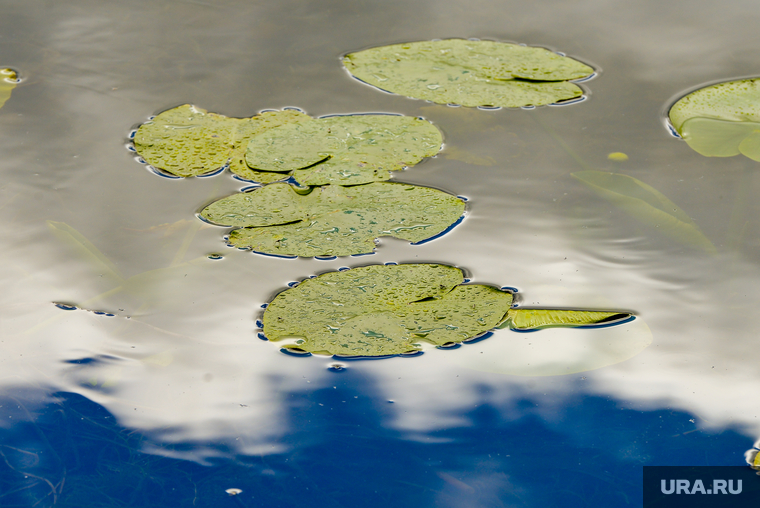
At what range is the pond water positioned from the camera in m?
1.34

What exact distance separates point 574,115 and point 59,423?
1.79m

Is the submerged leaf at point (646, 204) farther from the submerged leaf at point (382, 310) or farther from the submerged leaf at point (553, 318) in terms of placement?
the submerged leaf at point (382, 310)

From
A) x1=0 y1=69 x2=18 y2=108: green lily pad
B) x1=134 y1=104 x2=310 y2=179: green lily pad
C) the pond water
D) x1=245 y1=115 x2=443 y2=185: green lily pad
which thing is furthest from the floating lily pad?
x1=0 y1=69 x2=18 y2=108: green lily pad

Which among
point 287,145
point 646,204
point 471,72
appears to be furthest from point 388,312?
point 471,72

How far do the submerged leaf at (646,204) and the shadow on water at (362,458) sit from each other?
1.96 feet

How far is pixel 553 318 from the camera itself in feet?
5.21

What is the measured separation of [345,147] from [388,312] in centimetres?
71

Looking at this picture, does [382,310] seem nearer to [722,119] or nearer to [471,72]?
[471,72]

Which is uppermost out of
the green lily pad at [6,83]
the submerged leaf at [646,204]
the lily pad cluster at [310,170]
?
the green lily pad at [6,83]

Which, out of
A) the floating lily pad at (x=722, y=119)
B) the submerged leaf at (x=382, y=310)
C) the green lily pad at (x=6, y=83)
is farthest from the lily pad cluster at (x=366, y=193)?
the green lily pad at (x=6, y=83)

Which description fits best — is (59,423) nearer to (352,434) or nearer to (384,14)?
(352,434)

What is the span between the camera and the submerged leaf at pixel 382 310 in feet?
4.85

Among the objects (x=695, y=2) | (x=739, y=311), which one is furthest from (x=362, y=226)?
(x=695, y=2)

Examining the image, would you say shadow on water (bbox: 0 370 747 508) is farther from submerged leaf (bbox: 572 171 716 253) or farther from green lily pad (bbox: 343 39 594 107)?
green lily pad (bbox: 343 39 594 107)
